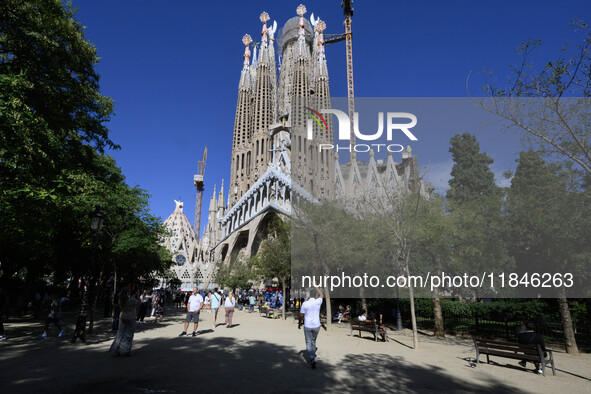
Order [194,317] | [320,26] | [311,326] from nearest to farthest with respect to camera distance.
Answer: [311,326]
[194,317]
[320,26]

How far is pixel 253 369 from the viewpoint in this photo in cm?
701

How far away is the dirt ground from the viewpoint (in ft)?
18.6

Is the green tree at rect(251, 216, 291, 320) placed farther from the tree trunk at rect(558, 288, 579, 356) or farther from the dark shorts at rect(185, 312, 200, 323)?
the tree trunk at rect(558, 288, 579, 356)

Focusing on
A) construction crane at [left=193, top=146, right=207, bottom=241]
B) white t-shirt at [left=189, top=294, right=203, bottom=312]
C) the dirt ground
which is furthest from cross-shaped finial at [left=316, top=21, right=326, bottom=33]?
the dirt ground

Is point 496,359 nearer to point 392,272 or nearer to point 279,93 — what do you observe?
point 392,272

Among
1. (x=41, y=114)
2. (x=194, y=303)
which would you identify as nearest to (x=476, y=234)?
(x=194, y=303)

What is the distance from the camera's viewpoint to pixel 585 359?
32.1 ft

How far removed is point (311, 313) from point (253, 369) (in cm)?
166

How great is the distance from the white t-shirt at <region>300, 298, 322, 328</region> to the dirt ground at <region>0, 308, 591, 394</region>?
931mm

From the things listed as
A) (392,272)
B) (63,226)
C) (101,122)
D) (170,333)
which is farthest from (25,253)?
(392,272)

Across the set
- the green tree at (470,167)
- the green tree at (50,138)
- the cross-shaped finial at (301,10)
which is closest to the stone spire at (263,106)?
the cross-shaped finial at (301,10)

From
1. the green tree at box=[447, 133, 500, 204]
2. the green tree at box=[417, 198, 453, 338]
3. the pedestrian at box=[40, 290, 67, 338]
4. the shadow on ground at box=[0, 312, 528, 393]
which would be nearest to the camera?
the shadow on ground at box=[0, 312, 528, 393]

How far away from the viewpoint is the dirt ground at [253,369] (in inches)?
224

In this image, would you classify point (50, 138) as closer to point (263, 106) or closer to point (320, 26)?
point (263, 106)
